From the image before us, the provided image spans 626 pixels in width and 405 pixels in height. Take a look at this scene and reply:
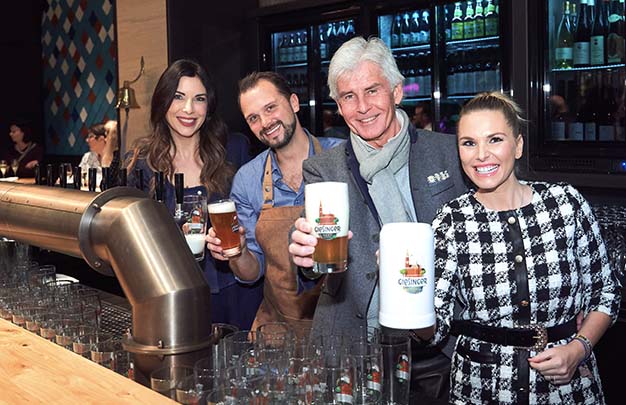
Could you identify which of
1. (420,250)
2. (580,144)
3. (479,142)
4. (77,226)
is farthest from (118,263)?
(580,144)

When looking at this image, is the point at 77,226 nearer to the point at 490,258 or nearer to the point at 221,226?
the point at 221,226

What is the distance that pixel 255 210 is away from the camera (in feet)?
9.18

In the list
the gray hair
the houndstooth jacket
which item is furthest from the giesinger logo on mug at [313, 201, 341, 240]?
the gray hair

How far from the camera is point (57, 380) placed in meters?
1.33

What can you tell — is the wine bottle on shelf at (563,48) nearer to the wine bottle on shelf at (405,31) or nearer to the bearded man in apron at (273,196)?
the wine bottle on shelf at (405,31)

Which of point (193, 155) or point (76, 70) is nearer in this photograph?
point (193, 155)

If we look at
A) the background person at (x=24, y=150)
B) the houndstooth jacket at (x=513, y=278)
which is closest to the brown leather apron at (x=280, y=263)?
the houndstooth jacket at (x=513, y=278)

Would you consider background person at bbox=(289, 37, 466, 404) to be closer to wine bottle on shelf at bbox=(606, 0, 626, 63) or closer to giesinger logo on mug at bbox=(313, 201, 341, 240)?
giesinger logo on mug at bbox=(313, 201, 341, 240)

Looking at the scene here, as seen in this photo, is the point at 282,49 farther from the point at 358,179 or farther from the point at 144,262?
the point at 144,262

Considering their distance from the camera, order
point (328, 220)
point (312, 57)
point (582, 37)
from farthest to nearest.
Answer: point (312, 57) → point (582, 37) → point (328, 220)

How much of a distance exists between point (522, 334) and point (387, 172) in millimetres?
642

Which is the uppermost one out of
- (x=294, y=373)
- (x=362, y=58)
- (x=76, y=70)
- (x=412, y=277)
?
(x=76, y=70)

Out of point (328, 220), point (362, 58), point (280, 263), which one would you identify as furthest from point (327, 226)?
point (280, 263)

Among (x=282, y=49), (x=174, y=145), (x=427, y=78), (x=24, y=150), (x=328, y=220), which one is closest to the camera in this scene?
(x=328, y=220)
